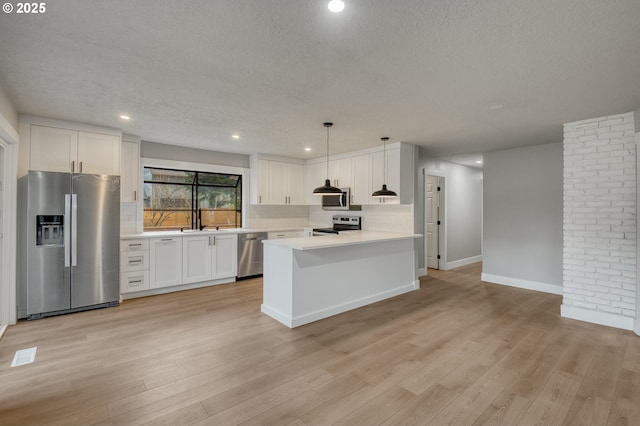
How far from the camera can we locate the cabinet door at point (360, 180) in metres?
5.54

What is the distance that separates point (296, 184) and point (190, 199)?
7.31 feet

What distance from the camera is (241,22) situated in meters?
1.84

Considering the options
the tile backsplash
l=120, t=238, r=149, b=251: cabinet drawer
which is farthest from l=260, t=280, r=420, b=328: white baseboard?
l=120, t=238, r=149, b=251: cabinet drawer

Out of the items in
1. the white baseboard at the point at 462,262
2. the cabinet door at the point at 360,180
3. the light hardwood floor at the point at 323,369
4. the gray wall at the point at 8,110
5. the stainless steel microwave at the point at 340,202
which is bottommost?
the light hardwood floor at the point at 323,369

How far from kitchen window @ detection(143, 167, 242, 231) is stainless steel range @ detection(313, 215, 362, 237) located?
179cm

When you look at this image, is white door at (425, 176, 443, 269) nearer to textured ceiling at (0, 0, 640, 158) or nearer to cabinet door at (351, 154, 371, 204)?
cabinet door at (351, 154, 371, 204)

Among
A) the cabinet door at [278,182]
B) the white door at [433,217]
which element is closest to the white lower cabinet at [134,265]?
the cabinet door at [278,182]

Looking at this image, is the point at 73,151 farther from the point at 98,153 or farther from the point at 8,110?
the point at 8,110

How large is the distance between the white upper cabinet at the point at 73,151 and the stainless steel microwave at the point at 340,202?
365 centimetres

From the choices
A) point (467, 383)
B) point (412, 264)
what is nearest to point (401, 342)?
point (467, 383)

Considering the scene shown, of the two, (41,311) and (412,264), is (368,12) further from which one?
(41,311)

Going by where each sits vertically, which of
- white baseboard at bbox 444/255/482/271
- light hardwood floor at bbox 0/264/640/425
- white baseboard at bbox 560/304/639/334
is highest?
white baseboard at bbox 444/255/482/271

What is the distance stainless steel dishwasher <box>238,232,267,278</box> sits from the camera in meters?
5.77

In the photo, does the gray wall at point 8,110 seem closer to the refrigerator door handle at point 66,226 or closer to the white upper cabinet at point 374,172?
the refrigerator door handle at point 66,226
